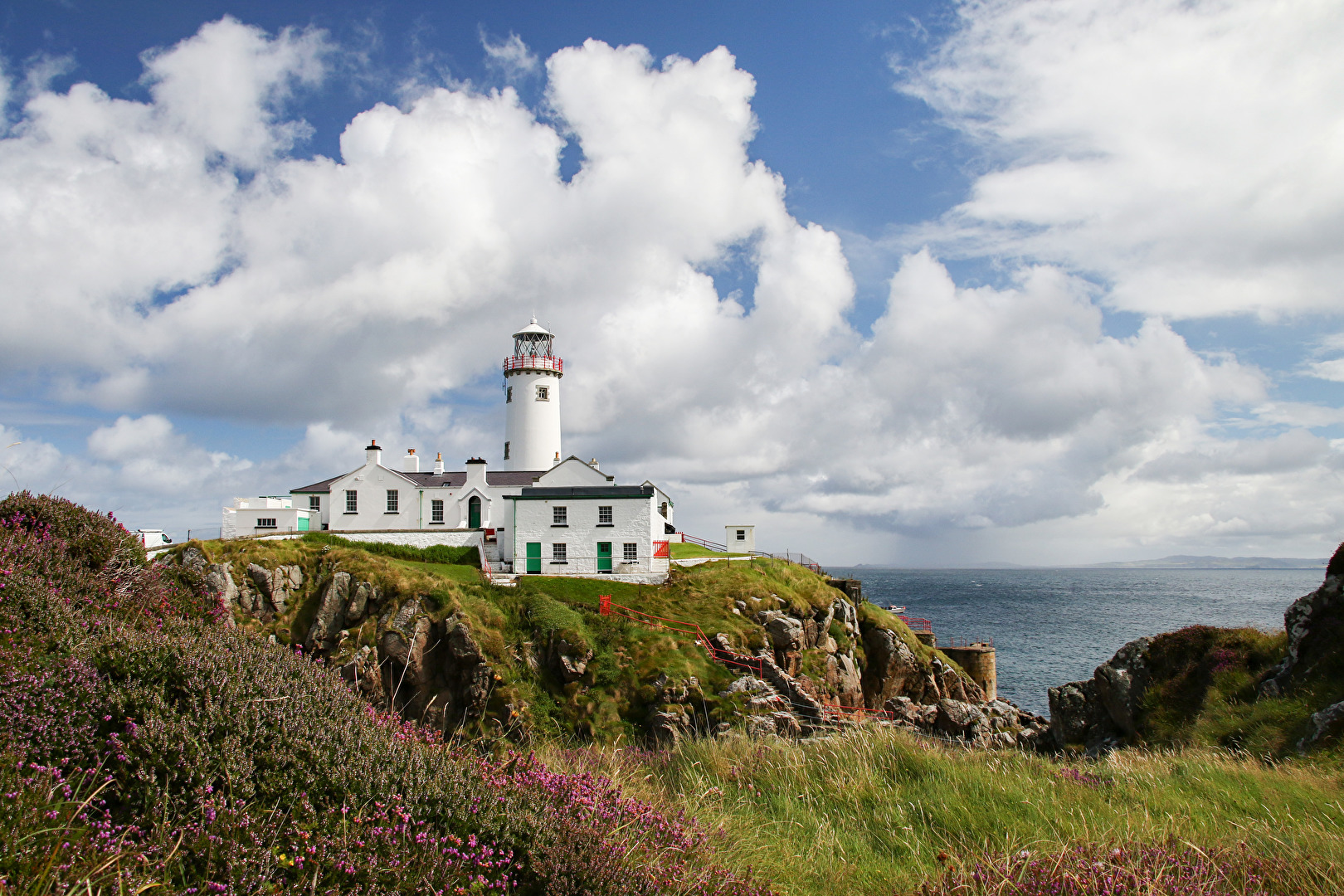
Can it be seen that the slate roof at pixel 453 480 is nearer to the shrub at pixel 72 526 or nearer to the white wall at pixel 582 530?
the white wall at pixel 582 530

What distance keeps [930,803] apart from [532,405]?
160ft

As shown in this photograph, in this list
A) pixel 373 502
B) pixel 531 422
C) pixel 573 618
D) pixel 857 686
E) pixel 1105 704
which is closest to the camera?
pixel 1105 704

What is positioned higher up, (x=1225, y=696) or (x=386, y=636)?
(x=386, y=636)

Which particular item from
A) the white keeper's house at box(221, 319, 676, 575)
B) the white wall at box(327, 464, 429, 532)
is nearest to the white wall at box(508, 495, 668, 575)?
the white keeper's house at box(221, 319, 676, 575)

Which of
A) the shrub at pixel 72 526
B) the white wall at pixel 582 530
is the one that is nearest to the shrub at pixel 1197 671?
the shrub at pixel 72 526

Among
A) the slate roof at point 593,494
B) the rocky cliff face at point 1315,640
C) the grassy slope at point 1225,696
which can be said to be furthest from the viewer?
the slate roof at point 593,494

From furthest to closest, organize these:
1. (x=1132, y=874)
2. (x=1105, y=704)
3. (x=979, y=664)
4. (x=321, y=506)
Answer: (x=979, y=664) < (x=321, y=506) < (x=1105, y=704) < (x=1132, y=874)

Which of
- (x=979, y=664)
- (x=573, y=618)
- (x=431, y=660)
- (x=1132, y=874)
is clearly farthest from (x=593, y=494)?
(x=1132, y=874)

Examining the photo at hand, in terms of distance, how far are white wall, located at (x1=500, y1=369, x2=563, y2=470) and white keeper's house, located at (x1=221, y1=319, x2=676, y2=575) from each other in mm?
64

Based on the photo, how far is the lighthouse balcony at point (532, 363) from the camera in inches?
2108

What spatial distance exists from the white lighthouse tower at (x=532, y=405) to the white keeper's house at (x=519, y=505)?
64 millimetres

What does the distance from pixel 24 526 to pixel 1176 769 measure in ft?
52.9

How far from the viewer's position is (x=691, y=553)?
48.8 metres

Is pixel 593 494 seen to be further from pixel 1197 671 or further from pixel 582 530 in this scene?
pixel 1197 671
